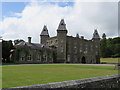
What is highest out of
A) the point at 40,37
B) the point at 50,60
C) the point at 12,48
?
the point at 40,37

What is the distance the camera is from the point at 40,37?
5700cm

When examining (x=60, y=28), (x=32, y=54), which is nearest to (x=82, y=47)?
(x=60, y=28)

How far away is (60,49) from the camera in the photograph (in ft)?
160

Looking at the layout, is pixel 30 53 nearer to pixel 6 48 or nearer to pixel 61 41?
pixel 6 48

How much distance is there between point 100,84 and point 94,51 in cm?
5195

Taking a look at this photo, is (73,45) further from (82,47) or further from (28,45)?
(28,45)

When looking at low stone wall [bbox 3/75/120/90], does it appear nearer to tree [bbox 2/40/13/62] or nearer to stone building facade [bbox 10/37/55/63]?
stone building facade [bbox 10/37/55/63]

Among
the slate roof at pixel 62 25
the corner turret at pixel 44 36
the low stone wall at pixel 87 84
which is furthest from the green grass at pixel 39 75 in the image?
the corner turret at pixel 44 36

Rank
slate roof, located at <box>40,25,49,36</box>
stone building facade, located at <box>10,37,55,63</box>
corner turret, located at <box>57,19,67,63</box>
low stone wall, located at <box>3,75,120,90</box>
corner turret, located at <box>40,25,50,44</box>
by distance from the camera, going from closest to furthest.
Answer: low stone wall, located at <box>3,75,120,90</box> → stone building facade, located at <box>10,37,55,63</box> → corner turret, located at <box>57,19,67,63</box> → corner turret, located at <box>40,25,50,44</box> → slate roof, located at <box>40,25,49,36</box>

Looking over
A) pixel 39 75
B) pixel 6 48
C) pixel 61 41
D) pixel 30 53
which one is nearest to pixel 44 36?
pixel 61 41

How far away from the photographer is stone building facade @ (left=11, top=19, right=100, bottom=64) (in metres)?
40.1

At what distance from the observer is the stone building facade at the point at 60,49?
40.1 m

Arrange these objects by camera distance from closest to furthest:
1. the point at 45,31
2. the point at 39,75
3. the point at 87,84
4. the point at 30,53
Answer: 1. the point at 87,84
2. the point at 39,75
3. the point at 30,53
4. the point at 45,31

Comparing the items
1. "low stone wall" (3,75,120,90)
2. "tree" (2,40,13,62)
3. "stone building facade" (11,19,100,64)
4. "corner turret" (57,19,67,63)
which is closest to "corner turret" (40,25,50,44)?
"stone building facade" (11,19,100,64)
